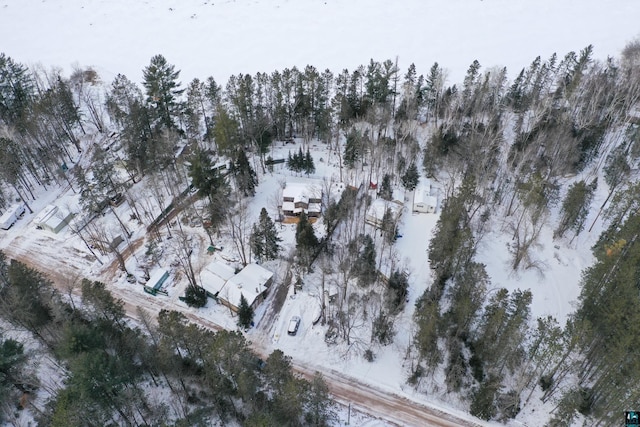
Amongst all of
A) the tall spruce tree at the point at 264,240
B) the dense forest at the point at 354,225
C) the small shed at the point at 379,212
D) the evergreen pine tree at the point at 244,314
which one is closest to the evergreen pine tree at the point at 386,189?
the dense forest at the point at 354,225

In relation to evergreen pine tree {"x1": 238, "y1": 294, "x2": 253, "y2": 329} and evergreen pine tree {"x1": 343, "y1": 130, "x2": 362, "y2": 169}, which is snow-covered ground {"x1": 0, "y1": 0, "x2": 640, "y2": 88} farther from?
evergreen pine tree {"x1": 238, "y1": 294, "x2": 253, "y2": 329}

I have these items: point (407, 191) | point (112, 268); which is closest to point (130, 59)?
point (112, 268)

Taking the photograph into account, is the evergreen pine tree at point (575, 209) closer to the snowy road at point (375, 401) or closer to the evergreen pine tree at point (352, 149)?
the snowy road at point (375, 401)

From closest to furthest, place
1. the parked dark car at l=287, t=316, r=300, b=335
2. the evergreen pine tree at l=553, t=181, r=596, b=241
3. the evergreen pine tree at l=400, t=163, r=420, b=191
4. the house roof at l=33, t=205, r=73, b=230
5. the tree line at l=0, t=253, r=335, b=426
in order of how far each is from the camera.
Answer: the tree line at l=0, t=253, r=335, b=426, the parked dark car at l=287, t=316, r=300, b=335, the evergreen pine tree at l=553, t=181, r=596, b=241, the house roof at l=33, t=205, r=73, b=230, the evergreen pine tree at l=400, t=163, r=420, b=191

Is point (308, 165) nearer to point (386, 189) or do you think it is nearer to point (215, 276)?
point (386, 189)

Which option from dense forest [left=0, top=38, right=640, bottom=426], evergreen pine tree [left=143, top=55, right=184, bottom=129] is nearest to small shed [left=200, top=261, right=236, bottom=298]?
dense forest [left=0, top=38, right=640, bottom=426]

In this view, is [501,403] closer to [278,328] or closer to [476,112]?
[278,328]
